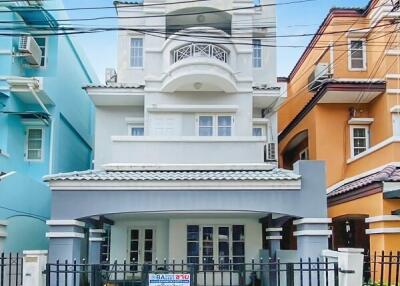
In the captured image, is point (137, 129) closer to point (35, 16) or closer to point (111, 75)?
point (111, 75)

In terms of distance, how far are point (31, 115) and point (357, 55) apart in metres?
11.5

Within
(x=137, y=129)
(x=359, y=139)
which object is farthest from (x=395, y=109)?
(x=137, y=129)

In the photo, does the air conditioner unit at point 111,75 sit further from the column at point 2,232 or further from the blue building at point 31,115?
the column at point 2,232

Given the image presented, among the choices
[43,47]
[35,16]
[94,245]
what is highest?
[35,16]

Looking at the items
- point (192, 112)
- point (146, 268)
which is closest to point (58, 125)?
point (192, 112)

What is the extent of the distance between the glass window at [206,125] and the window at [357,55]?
5.61 metres

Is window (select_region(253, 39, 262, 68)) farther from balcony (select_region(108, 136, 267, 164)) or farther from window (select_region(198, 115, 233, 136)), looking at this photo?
balcony (select_region(108, 136, 267, 164))

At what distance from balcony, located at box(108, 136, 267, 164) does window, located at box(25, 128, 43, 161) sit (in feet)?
11.4

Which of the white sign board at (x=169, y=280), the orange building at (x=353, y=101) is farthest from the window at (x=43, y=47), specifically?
the white sign board at (x=169, y=280)

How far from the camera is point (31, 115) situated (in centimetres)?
1457

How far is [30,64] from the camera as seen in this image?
14.8 meters

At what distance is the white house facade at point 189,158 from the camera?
33.8 feet

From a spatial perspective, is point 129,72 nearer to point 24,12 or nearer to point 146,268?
point 24,12

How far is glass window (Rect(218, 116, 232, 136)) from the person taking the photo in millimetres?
14719
